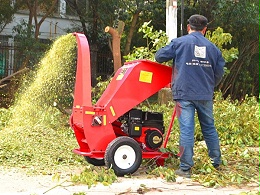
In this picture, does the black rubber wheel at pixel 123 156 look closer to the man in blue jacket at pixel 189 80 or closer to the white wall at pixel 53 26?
the man in blue jacket at pixel 189 80

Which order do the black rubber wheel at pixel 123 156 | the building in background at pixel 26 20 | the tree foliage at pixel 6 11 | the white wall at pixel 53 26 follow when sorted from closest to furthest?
the black rubber wheel at pixel 123 156, the building in background at pixel 26 20, the tree foliage at pixel 6 11, the white wall at pixel 53 26

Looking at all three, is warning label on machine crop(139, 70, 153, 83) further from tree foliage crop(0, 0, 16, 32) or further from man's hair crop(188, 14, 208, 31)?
tree foliage crop(0, 0, 16, 32)

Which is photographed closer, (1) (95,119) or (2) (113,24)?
(1) (95,119)

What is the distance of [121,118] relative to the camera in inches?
227

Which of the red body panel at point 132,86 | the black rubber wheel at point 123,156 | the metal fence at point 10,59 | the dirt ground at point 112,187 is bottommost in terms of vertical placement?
the dirt ground at point 112,187

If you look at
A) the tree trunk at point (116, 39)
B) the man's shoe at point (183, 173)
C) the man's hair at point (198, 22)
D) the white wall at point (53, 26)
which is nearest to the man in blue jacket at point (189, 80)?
the man's shoe at point (183, 173)

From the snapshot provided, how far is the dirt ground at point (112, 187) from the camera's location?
15.1 feet

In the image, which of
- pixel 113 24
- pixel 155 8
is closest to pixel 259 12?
pixel 155 8

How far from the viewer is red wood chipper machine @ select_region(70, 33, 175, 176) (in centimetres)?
534

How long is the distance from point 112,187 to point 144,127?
112cm

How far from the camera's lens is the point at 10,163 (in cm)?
602

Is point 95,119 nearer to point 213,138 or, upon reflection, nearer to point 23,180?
point 23,180

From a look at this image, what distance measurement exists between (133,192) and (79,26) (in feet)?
50.3

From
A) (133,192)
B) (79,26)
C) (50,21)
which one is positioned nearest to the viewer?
(133,192)
